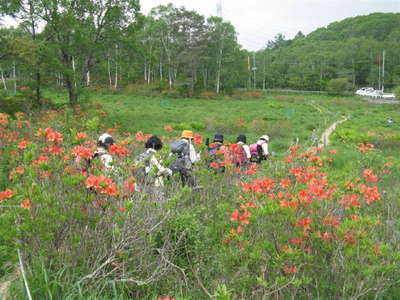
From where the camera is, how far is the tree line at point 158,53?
13.9 meters

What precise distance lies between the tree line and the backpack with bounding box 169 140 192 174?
26.4 ft

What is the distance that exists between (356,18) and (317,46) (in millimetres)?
32173

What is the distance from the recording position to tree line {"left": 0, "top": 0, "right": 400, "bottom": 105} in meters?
13.9

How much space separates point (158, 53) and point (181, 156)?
3762cm

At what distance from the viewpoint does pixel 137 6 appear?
17375 millimetres

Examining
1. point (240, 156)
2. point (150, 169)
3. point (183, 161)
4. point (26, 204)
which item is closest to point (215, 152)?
point (183, 161)

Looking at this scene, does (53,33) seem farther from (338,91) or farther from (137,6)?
(338,91)

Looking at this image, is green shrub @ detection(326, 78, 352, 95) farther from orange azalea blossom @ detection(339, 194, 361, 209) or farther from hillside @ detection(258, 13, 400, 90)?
orange azalea blossom @ detection(339, 194, 361, 209)

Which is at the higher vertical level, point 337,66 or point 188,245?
point 337,66

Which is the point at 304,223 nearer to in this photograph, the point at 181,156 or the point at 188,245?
the point at 188,245

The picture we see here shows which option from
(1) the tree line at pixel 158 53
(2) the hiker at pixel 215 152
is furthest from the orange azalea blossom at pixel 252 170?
(1) the tree line at pixel 158 53

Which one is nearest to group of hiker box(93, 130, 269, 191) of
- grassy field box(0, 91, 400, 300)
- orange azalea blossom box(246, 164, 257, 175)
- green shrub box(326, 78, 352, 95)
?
orange azalea blossom box(246, 164, 257, 175)

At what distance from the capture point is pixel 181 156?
15.9 ft

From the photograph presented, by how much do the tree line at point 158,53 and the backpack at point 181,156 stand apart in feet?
26.4
